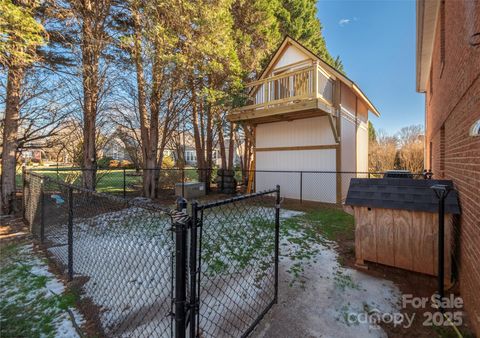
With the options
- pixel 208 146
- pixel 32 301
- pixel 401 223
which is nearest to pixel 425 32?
pixel 401 223

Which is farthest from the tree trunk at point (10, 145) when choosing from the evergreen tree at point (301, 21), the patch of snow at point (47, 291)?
the evergreen tree at point (301, 21)

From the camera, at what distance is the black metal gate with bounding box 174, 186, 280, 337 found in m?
1.38

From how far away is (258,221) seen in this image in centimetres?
579

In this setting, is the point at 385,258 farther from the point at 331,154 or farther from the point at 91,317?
the point at 331,154

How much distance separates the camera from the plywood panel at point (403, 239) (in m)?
3.12

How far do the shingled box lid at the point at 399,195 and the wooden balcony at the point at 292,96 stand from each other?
15.4ft

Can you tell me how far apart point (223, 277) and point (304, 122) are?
7.74 m

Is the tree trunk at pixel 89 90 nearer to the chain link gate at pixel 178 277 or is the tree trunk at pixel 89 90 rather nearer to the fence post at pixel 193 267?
the chain link gate at pixel 178 277

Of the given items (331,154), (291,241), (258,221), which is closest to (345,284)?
(291,241)

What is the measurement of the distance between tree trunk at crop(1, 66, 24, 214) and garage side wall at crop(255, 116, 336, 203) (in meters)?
7.75

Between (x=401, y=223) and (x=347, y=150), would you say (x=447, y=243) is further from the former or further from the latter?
(x=347, y=150)

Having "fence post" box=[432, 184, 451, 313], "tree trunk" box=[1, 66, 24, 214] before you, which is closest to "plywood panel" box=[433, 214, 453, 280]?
"fence post" box=[432, 184, 451, 313]

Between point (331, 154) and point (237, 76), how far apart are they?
5130 millimetres

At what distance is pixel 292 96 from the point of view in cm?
852
